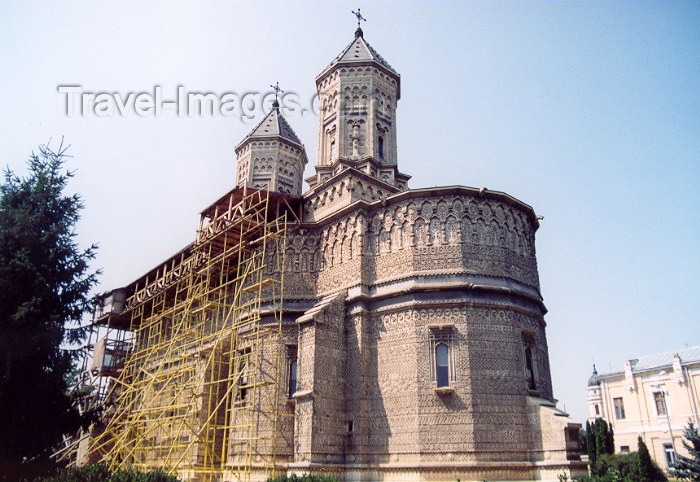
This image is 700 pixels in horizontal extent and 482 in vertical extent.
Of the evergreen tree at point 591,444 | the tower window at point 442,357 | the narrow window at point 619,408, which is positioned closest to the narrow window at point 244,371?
the tower window at point 442,357

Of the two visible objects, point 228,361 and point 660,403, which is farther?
point 660,403

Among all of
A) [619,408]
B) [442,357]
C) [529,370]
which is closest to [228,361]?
[442,357]

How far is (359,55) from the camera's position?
2595 cm

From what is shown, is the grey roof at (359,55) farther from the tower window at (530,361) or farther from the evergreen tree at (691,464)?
the evergreen tree at (691,464)

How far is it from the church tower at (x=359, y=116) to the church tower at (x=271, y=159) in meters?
5.23

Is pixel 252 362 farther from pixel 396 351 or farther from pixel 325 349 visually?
pixel 396 351

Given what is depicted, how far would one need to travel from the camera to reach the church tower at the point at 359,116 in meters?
24.0

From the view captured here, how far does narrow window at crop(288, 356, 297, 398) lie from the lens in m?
19.3

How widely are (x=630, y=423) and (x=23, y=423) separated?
41.9 metres

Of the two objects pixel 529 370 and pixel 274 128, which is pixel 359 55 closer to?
pixel 274 128

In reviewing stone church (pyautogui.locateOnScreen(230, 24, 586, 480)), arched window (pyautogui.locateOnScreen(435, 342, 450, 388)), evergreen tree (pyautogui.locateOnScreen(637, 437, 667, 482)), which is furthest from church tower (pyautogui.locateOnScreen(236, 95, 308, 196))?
evergreen tree (pyautogui.locateOnScreen(637, 437, 667, 482))

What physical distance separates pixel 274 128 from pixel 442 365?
20022 millimetres

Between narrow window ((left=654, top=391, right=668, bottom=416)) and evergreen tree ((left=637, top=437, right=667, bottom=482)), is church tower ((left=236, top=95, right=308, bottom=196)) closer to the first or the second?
evergreen tree ((left=637, top=437, right=667, bottom=482))

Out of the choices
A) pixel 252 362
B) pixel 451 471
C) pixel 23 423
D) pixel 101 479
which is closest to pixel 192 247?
pixel 252 362
